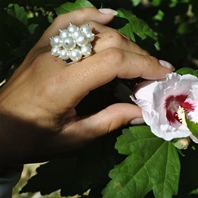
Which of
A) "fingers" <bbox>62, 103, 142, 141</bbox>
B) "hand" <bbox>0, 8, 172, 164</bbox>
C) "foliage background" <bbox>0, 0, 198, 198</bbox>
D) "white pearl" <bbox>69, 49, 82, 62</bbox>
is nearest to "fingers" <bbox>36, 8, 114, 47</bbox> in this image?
"hand" <bbox>0, 8, 172, 164</bbox>

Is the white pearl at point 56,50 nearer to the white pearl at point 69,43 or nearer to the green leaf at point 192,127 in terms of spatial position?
the white pearl at point 69,43

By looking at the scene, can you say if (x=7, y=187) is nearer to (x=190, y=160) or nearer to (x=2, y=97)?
(x=2, y=97)

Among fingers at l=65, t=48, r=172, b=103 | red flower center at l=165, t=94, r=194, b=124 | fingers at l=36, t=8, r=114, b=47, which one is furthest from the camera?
fingers at l=36, t=8, r=114, b=47

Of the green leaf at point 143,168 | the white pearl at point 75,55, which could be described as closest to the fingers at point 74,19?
the white pearl at point 75,55

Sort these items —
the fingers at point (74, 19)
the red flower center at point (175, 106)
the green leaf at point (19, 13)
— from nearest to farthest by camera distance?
the red flower center at point (175, 106) < the fingers at point (74, 19) < the green leaf at point (19, 13)

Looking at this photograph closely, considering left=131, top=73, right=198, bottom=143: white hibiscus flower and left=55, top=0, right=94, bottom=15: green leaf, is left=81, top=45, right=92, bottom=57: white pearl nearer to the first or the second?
left=131, top=73, right=198, bottom=143: white hibiscus flower

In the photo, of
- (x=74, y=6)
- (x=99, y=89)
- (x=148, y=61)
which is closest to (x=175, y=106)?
(x=148, y=61)

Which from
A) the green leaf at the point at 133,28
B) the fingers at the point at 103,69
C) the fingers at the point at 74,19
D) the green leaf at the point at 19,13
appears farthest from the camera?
the green leaf at the point at 19,13
